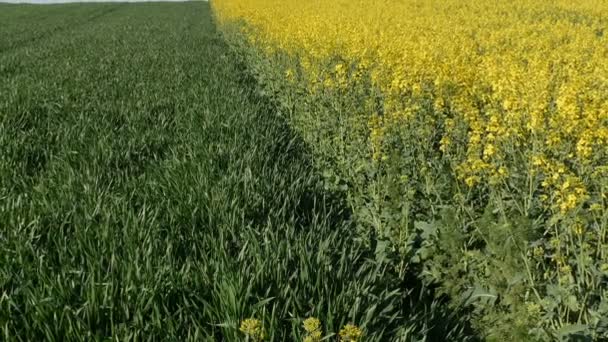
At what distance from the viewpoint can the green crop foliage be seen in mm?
2707

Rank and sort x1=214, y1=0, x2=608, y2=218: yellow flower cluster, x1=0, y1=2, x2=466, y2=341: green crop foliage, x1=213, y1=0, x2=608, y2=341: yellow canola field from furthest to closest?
x1=214, y1=0, x2=608, y2=218: yellow flower cluster, x1=213, y1=0, x2=608, y2=341: yellow canola field, x1=0, y1=2, x2=466, y2=341: green crop foliage

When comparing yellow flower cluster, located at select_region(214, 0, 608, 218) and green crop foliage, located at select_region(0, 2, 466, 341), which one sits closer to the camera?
green crop foliage, located at select_region(0, 2, 466, 341)

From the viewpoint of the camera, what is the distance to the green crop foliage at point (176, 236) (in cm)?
271

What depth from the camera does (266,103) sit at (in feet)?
31.8

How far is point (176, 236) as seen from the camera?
375 centimetres

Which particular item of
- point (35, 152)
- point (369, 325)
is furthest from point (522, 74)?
point (35, 152)

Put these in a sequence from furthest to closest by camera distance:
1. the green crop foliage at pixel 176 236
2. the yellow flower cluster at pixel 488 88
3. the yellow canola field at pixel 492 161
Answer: the yellow flower cluster at pixel 488 88, the yellow canola field at pixel 492 161, the green crop foliage at pixel 176 236

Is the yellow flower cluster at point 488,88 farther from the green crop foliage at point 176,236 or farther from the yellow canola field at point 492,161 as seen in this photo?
the green crop foliage at point 176,236

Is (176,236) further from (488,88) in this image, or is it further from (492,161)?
(488,88)

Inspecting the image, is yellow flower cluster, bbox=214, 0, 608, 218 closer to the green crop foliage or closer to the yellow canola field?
the yellow canola field

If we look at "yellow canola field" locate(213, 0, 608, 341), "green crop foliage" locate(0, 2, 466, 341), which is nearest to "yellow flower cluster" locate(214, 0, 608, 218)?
"yellow canola field" locate(213, 0, 608, 341)

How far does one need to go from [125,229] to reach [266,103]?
21.0 ft

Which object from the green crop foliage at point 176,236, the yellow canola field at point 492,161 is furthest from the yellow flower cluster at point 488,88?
the green crop foliage at point 176,236

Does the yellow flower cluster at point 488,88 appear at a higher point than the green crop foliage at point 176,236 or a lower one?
higher
